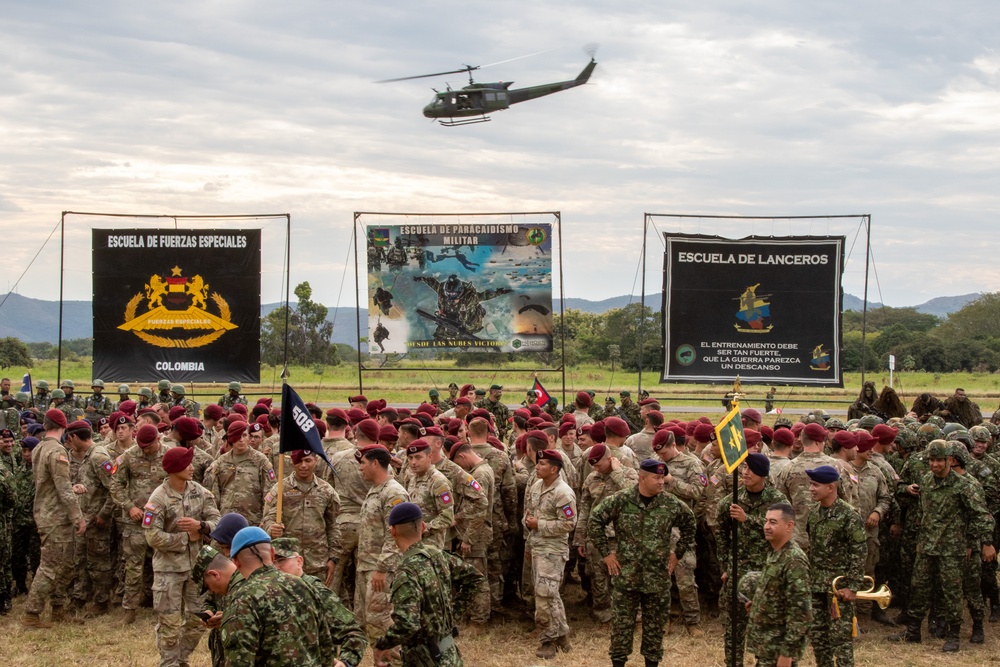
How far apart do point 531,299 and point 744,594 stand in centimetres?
1344

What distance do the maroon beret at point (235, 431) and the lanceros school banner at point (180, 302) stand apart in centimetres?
1099

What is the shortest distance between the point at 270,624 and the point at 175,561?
168 inches

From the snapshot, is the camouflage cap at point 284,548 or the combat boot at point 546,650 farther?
the combat boot at point 546,650

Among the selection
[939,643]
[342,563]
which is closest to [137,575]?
[342,563]

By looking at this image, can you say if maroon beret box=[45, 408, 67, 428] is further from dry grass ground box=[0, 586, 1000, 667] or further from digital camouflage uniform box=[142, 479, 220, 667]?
digital camouflage uniform box=[142, 479, 220, 667]

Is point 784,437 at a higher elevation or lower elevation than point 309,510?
higher

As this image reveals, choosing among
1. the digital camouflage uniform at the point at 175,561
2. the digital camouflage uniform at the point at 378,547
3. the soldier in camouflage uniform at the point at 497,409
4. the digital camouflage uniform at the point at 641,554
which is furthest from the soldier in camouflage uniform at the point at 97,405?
the digital camouflage uniform at the point at 641,554

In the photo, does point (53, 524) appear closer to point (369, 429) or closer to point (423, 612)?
point (369, 429)

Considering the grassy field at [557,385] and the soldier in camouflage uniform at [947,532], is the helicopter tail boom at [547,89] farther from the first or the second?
the soldier in camouflage uniform at [947,532]

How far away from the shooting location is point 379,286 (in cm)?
2180

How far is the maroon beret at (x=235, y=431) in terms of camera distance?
1075 cm

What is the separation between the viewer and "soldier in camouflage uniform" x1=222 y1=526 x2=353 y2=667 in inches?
218

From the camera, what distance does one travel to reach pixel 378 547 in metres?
9.41

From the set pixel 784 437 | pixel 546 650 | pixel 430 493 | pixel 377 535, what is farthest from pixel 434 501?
pixel 784 437
